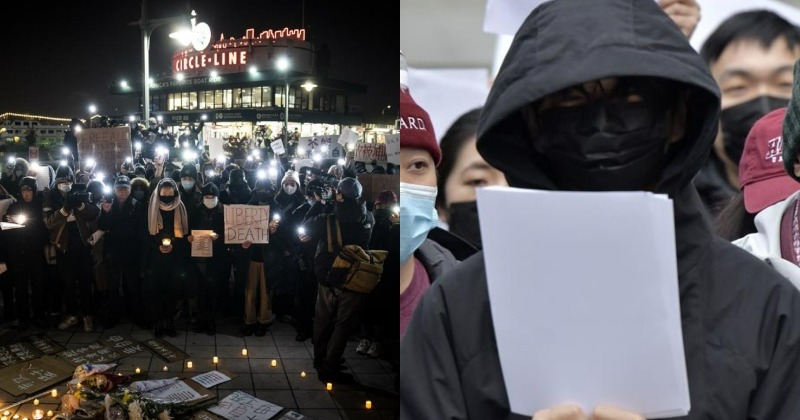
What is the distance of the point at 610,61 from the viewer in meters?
Result: 0.65

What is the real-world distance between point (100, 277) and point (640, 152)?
3415 millimetres

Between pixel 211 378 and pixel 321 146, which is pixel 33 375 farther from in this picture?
pixel 321 146

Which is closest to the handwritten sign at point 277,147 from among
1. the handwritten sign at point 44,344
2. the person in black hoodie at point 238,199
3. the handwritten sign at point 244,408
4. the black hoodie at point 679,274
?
the person in black hoodie at point 238,199

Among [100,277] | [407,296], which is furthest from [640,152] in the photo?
[100,277]

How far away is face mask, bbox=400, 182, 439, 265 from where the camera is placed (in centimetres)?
121

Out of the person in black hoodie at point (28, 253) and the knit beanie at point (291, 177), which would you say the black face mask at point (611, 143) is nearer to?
the knit beanie at point (291, 177)

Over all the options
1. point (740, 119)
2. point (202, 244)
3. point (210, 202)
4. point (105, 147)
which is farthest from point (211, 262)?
point (740, 119)

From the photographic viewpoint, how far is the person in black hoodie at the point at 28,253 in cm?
326

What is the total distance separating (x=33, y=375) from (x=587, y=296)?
11.1ft

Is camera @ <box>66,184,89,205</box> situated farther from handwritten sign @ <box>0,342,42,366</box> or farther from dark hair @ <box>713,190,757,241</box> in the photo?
dark hair @ <box>713,190,757,241</box>

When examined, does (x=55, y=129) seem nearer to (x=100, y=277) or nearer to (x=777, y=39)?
(x=100, y=277)

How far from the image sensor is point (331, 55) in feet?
10.4

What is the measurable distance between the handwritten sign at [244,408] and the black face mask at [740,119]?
2618 millimetres

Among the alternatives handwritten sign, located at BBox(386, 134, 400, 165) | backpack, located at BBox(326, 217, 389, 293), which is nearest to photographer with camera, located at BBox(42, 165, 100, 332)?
backpack, located at BBox(326, 217, 389, 293)
